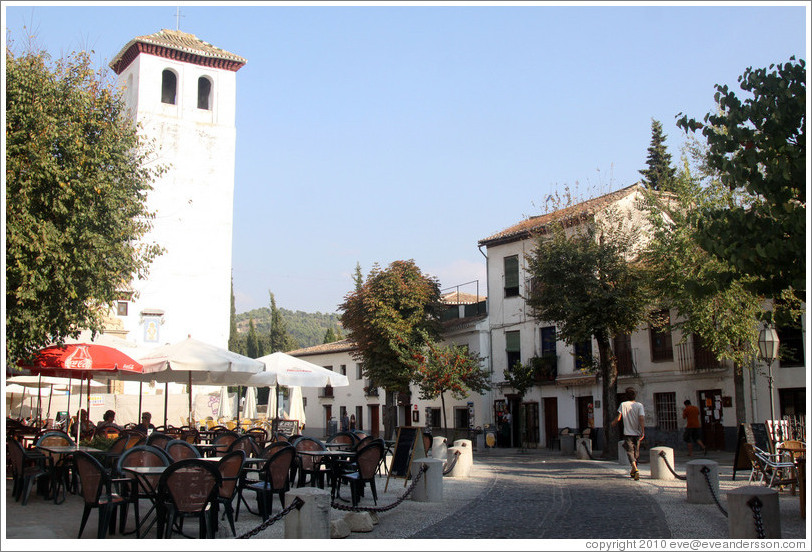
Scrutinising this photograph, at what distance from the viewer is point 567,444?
26.2 meters

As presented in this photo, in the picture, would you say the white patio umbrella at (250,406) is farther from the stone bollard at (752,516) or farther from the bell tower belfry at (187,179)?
the stone bollard at (752,516)

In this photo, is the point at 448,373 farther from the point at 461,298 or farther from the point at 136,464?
the point at 136,464

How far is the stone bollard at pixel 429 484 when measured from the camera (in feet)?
37.9

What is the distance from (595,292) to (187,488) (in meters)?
16.7

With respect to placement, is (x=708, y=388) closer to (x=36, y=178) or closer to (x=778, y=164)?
(x=778, y=164)

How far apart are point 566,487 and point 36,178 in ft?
34.2

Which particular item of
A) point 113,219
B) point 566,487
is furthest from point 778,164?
point 113,219

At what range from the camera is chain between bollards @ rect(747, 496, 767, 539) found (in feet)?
24.1

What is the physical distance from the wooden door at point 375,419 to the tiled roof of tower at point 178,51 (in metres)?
20.8

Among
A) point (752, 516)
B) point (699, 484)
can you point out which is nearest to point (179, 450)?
point (752, 516)

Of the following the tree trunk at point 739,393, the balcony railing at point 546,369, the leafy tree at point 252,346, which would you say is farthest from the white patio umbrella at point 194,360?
the leafy tree at point 252,346

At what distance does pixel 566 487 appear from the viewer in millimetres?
14383

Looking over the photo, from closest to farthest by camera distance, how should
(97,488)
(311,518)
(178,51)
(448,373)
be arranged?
(311,518), (97,488), (448,373), (178,51)

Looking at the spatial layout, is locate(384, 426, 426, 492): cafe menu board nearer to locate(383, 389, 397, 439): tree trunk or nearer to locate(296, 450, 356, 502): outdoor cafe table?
locate(296, 450, 356, 502): outdoor cafe table
